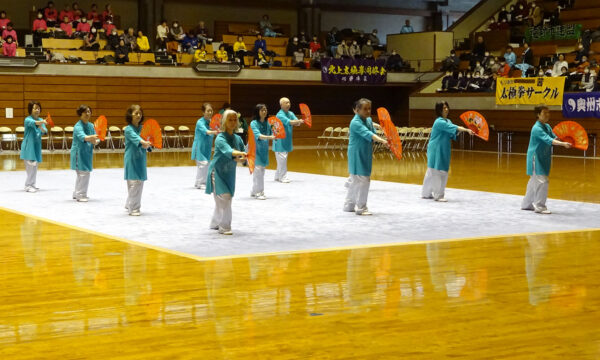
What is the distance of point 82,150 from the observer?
14.0m

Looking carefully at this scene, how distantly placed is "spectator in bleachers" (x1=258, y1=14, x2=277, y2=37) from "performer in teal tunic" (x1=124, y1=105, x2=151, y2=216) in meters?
22.4

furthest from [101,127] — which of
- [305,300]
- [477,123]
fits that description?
[305,300]

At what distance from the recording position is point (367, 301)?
681cm

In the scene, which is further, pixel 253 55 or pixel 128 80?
pixel 253 55

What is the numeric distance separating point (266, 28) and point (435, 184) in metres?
21.6

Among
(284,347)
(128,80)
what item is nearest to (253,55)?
(128,80)

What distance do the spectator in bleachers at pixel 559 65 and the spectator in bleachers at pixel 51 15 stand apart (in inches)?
673

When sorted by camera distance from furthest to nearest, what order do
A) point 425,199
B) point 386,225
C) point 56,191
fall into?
point 56,191, point 425,199, point 386,225

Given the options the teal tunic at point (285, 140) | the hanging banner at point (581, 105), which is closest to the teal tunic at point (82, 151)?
the teal tunic at point (285, 140)

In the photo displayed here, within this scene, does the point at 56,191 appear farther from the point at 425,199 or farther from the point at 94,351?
the point at 94,351

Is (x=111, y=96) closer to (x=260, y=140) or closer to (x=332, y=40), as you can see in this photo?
(x=332, y=40)

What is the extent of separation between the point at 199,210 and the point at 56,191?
158 inches

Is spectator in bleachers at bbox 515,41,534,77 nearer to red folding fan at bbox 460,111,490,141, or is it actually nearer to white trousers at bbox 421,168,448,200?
red folding fan at bbox 460,111,490,141

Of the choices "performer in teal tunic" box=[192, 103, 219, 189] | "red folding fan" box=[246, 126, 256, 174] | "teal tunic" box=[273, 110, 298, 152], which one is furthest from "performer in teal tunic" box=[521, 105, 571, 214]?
"performer in teal tunic" box=[192, 103, 219, 189]
